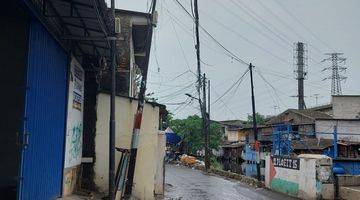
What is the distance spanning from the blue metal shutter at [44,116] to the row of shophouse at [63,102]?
2cm

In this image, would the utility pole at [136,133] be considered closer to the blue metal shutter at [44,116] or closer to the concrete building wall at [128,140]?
the concrete building wall at [128,140]

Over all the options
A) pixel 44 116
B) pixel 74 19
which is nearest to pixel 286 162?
pixel 74 19

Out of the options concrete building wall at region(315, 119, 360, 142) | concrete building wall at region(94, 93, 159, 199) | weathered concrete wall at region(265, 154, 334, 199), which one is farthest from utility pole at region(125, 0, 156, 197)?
concrete building wall at region(315, 119, 360, 142)

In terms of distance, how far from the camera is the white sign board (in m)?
12.5

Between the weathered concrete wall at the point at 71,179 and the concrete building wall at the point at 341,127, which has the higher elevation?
the concrete building wall at the point at 341,127

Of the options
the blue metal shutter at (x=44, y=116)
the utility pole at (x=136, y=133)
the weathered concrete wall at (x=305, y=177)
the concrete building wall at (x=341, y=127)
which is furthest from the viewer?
the concrete building wall at (x=341, y=127)

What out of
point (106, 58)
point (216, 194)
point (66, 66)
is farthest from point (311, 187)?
point (66, 66)

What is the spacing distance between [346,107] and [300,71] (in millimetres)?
21154

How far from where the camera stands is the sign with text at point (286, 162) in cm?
2186

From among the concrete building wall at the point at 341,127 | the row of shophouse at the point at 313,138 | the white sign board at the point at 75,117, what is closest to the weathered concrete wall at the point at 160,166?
the white sign board at the point at 75,117

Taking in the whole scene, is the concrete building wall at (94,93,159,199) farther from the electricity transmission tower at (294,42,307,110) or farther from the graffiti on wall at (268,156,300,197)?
the electricity transmission tower at (294,42,307,110)

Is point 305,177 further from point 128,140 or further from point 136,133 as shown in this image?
point 136,133

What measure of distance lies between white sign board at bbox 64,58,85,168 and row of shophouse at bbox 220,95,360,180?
14.3 meters

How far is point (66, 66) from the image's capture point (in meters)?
11.9
